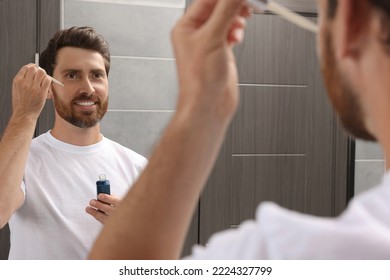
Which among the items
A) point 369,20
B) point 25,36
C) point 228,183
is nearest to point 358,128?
point 369,20

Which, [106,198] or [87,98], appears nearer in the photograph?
[106,198]

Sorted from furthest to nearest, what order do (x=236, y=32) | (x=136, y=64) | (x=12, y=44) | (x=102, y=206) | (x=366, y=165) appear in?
(x=366, y=165)
(x=136, y=64)
(x=12, y=44)
(x=102, y=206)
(x=236, y=32)

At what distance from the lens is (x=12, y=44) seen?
1959 mm

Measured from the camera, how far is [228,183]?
2.34m

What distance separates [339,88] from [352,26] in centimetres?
5

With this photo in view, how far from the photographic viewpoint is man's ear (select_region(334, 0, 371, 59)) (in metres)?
0.35

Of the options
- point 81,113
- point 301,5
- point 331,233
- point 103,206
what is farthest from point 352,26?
point 301,5

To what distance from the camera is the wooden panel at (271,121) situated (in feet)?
7.86

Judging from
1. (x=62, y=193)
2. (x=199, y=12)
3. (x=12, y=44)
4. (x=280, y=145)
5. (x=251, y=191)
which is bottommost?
(x=251, y=191)

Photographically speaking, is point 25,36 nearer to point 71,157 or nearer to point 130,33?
point 130,33

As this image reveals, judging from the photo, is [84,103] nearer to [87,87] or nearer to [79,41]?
[87,87]

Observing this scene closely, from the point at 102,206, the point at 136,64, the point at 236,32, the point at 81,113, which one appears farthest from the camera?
the point at 136,64

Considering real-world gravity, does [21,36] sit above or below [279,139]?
above

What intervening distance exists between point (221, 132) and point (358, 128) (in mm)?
115
